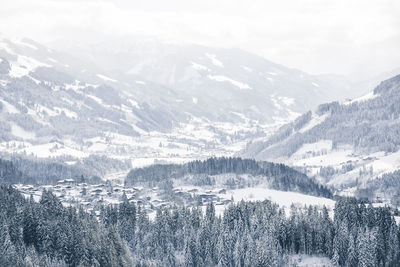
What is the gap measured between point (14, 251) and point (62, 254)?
1725cm

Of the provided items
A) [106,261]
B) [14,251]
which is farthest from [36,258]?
[106,261]

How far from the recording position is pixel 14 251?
600 feet

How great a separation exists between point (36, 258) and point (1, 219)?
57.1ft

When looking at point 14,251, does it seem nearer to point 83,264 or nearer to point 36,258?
point 36,258

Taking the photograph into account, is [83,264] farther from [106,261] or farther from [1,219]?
[1,219]

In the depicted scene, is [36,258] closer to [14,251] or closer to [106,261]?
[14,251]

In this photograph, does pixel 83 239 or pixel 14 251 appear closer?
pixel 14 251

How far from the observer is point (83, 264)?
632 ft

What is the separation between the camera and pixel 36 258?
613 feet

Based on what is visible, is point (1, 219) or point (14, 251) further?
point (1, 219)

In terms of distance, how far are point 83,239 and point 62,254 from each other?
701 centimetres

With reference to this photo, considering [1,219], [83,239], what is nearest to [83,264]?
[83,239]

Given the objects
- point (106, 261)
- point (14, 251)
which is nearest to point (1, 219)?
Answer: point (14, 251)
